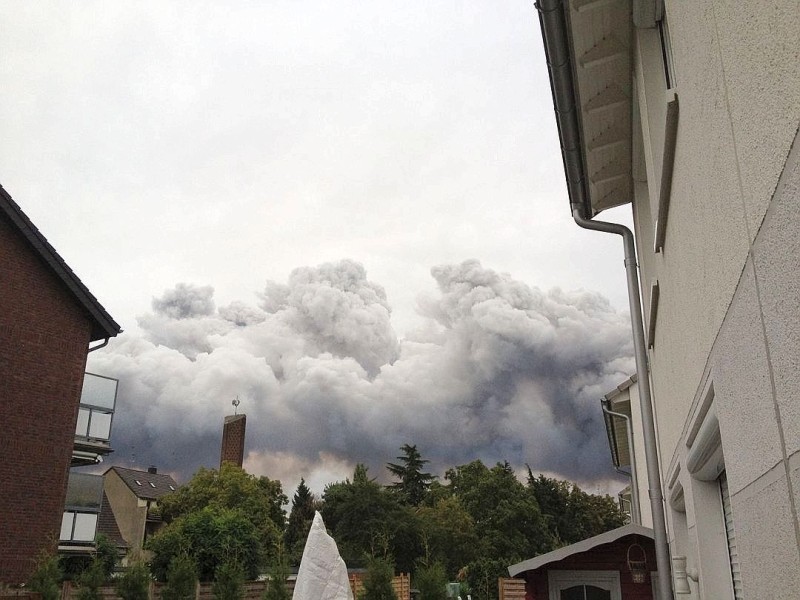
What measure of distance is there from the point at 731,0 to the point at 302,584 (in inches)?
413

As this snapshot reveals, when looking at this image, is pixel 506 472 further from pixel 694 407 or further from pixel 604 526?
pixel 694 407

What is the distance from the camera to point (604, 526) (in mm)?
60219

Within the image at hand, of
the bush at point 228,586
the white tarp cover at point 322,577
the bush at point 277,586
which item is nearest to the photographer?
the white tarp cover at point 322,577

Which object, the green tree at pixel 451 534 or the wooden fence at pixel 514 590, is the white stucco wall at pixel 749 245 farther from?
the green tree at pixel 451 534

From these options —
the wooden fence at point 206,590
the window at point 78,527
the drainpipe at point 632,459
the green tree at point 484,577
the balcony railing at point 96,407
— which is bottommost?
the wooden fence at point 206,590

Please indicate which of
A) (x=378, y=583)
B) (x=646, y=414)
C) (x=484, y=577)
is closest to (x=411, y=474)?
(x=484, y=577)

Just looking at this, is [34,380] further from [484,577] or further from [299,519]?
[299,519]

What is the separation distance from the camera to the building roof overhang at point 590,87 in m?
4.27

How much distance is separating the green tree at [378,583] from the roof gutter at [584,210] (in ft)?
34.3

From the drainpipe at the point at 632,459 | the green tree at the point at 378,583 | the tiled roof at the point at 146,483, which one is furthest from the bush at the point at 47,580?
the tiled roof at the point at 146,483

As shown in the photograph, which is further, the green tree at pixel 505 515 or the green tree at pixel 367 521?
the green tree at pixel 505 515

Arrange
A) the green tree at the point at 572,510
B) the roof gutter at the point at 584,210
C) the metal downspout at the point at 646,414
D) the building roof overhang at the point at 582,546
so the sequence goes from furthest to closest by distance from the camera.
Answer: the green tree at the point at 572,510, the building roof overhang at the point at 582,546, the metal downspout at the point at 646,414, the roof gutter at the point at 584,210

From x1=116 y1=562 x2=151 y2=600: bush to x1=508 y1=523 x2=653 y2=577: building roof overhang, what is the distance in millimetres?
8889

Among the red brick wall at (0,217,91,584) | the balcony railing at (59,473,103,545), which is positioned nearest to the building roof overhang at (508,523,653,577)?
the red brick wall at (0,217,91,584)
